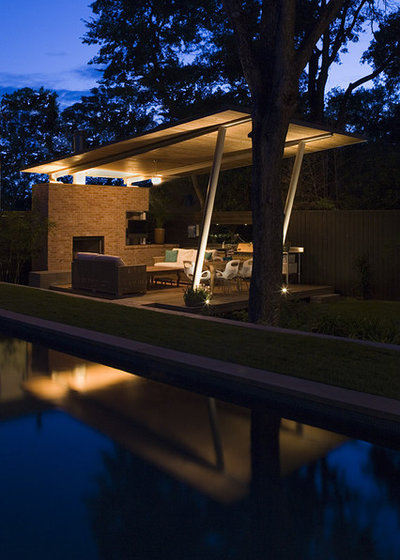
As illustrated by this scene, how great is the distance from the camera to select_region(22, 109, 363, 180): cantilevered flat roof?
1296 centimetres

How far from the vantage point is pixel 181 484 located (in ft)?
14.3

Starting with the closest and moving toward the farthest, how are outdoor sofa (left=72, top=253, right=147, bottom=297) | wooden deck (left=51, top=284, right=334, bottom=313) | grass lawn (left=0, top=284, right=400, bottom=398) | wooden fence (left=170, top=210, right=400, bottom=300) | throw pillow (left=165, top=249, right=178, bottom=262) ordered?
grass lawn (left=0, top=284, right=400, bottom=398) → wooden deck (left=51, top=284, right=334, bottom=313) → outdoor sofa (left=72, top=253, right=147, bottom=297) → wooden fence (left=170, top=210, right=400, bottom=300) → throw pillow (left=165, top=249, right=178, bottom=262)

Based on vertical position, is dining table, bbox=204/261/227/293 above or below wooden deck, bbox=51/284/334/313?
above

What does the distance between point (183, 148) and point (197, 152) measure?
940 millimetres

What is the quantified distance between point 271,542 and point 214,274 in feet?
38.6

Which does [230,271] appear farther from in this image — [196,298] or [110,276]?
[110,276]

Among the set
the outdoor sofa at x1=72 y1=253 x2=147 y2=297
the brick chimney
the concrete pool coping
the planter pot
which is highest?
the brick chimney

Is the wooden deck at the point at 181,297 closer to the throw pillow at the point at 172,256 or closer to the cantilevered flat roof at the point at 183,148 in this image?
the throw pillow at the point at 172,256

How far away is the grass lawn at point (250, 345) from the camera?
6840 mm

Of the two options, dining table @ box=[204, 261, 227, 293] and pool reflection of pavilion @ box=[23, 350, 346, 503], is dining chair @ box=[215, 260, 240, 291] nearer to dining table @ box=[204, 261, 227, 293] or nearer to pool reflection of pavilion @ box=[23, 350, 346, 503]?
dining table @ box=[204, 261, 227, 293]

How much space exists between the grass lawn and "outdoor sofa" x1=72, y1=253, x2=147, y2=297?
77.0 inches

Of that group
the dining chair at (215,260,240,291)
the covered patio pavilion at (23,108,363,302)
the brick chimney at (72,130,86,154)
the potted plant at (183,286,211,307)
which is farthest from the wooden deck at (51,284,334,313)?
the brick chimney at (72,130,86,154)

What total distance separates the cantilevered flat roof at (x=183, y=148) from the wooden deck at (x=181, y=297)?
3647 mm

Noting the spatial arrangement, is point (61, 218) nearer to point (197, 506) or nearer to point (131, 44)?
point (131, 44)
